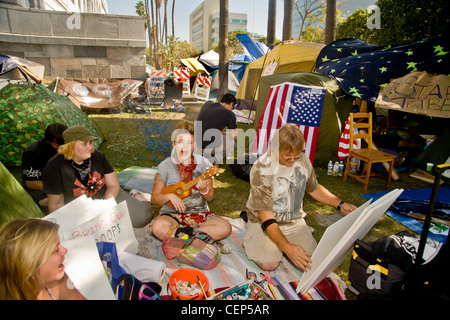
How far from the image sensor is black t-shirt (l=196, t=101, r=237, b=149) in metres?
5.41

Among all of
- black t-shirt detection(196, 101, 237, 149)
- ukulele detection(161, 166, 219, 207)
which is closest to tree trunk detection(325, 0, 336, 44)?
black t-shirt detection(196, 101, 237, 149)

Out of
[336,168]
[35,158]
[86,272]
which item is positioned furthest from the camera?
[336,168]

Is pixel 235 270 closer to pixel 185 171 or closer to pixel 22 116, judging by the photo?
pixel 185 171

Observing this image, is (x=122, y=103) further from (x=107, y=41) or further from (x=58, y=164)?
(x=58, y=164)

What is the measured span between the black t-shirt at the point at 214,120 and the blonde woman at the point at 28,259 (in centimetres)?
413

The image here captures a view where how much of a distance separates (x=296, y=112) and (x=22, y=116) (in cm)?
544

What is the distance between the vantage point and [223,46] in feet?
36.3

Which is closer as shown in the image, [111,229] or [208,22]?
[111,229]

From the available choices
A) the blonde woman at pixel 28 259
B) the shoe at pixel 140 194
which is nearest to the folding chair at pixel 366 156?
the shoe at pixel 140 194

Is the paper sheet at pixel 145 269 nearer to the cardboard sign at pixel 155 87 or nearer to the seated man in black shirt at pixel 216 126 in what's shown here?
the seated man in black shirt at pixel 216 126

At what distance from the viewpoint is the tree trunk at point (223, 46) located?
1069cm

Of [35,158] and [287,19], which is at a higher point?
[287,19]

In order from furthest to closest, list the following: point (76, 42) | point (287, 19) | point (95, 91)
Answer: point (287, 19) → point (76, 42) → point (95, 91)

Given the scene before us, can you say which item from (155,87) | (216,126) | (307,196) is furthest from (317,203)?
(155,87)
